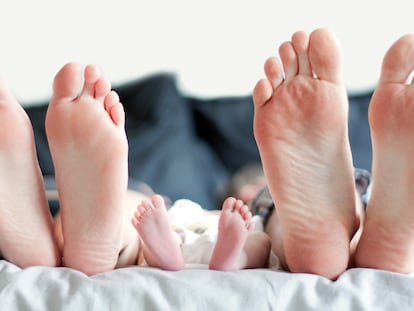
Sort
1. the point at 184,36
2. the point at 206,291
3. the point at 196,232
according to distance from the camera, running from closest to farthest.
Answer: the point at 206,291
the point at 196,232
the point at 184,36

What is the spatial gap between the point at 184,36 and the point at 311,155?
1.05 metres

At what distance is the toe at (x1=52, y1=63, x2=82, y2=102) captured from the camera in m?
0.88

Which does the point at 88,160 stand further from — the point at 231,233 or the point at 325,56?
the point at 325,56

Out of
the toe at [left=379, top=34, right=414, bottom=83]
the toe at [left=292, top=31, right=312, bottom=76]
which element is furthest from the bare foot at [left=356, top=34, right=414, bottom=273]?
the toe at [left=292, top=31, right=312, bottom=76]

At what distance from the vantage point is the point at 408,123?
33.5 inches

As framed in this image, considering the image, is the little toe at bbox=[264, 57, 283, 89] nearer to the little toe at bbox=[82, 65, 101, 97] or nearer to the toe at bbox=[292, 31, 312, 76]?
the toe at bbox=[292, 31, 312, 76]

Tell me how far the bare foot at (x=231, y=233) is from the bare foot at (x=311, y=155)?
7 centimetres

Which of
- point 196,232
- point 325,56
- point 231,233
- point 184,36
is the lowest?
point 196,232

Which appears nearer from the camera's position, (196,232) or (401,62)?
(401,62)

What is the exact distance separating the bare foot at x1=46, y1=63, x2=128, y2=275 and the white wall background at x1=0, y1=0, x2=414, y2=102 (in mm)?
966

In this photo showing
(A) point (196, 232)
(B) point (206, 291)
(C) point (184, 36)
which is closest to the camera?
(B) point (206, 291)

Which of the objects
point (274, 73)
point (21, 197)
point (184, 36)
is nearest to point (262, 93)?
point (274, 73)

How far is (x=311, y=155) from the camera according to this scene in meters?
0.90

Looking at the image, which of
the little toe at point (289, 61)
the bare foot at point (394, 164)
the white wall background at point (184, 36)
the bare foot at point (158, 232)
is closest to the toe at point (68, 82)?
the bare foot at point (158, 232)
